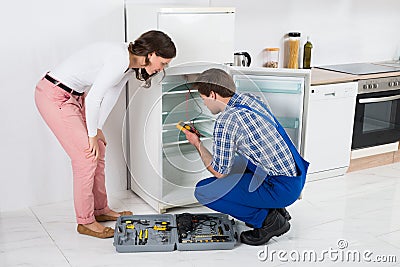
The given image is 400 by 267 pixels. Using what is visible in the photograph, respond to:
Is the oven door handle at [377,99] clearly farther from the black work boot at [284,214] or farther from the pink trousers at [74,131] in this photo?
the pink trousers at [74,131]

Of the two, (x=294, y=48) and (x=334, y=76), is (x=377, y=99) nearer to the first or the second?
(x=334, y=76)

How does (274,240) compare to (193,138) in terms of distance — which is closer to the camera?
(193,138)

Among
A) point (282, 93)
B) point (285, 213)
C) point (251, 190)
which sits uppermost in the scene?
point (282, 93)

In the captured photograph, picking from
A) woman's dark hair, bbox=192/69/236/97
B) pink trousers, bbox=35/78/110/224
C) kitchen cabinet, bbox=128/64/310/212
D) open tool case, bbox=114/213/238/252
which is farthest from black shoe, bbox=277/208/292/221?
pink trousers, bbox=35/78/110/224

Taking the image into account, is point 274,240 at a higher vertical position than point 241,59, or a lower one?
lower

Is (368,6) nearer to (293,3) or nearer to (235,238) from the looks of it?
(293,3)

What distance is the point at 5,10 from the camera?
9.55ft

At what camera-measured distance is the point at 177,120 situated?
2893 millimetres

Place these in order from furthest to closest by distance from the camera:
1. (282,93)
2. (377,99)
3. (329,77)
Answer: (377,99) → (329,77) → (282,93)

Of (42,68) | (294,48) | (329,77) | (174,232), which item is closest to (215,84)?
(174,232)

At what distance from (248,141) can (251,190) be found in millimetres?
286

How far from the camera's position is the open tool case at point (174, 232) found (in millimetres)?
2727

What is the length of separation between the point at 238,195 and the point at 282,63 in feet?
4.95

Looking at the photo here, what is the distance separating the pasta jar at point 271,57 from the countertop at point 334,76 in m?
0.28
